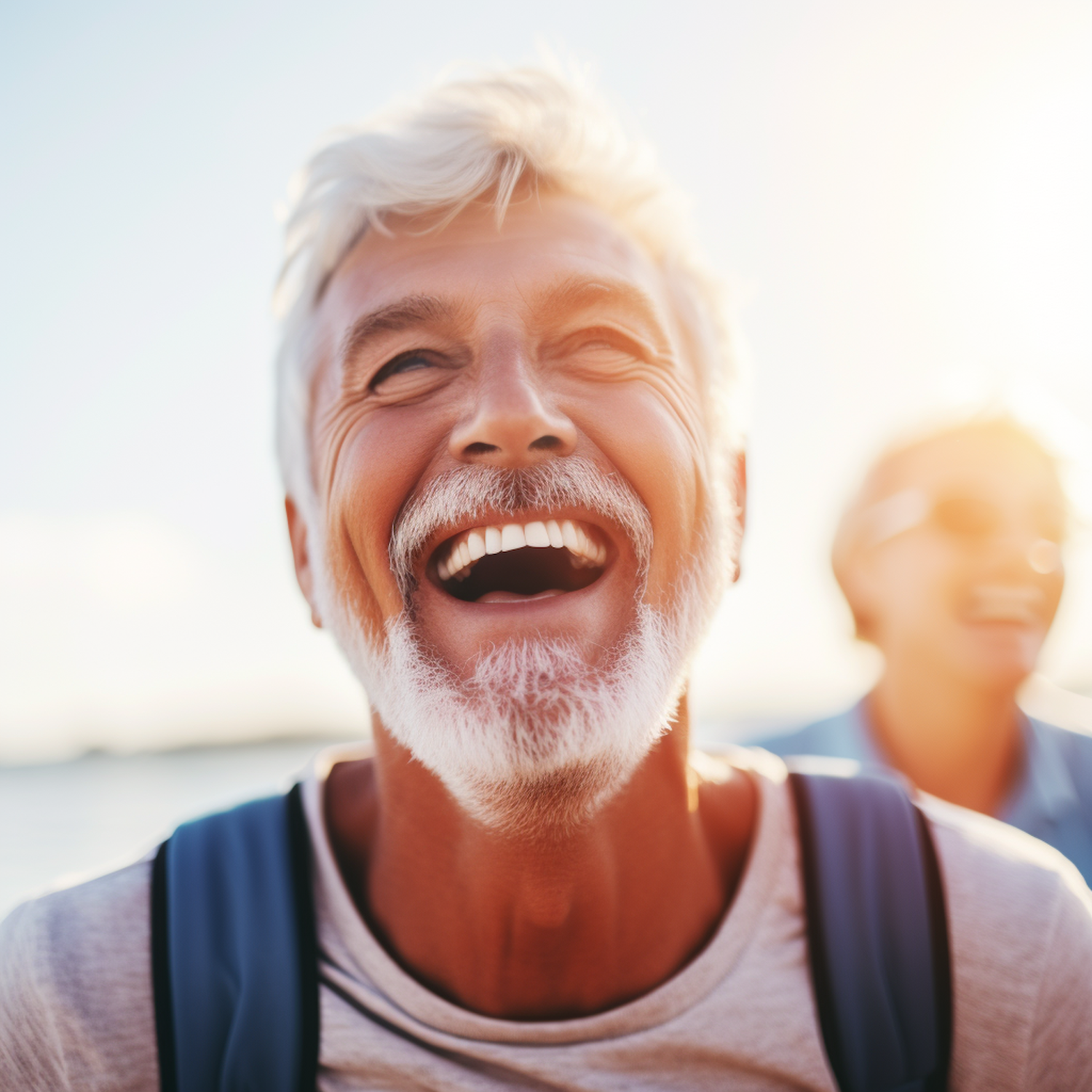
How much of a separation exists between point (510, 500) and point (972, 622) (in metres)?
2.39

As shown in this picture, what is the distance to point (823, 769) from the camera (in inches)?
86.0

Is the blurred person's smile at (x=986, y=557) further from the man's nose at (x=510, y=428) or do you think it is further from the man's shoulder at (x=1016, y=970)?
the man's nose at (x=510, y=428)

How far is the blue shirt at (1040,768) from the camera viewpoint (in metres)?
3.00

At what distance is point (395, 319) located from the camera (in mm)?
1810

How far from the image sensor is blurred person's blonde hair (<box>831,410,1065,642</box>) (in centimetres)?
322

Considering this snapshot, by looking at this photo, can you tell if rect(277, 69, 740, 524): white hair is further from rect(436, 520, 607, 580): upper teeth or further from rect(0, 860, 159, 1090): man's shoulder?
rect(0, 860, 159, 1090): man's shoulder

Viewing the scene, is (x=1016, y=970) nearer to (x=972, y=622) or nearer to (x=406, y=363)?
(x=972, y=622)

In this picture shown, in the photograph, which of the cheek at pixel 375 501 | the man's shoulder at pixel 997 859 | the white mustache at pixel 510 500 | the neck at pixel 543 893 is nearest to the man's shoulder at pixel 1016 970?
the man's shoulder at pixel 997 859

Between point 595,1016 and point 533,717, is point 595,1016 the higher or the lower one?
the lower one

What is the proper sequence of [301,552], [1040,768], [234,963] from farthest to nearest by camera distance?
1. [1040,768]
2. [301,552]
3. [234,963]

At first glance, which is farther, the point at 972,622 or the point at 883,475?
the point at 883,475

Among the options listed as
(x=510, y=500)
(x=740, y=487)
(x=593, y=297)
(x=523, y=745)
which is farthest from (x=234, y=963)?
(x=740, y=487)

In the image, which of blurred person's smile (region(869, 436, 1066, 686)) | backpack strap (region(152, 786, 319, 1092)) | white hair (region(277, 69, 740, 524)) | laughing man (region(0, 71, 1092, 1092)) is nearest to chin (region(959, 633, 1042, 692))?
blurred person's smile (region(869, 436, 1066, 686))

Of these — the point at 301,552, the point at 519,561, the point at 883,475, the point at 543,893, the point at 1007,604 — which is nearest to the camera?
the point at 543,893
